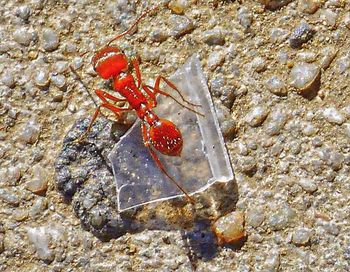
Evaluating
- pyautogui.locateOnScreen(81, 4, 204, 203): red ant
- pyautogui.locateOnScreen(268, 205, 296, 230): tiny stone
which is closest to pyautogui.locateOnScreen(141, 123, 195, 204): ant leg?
pyautogui.locateOnScreen(81, 4, 204, 203): red ant

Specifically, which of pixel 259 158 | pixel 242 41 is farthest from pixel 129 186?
pixel 242 41

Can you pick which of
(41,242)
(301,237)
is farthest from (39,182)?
(301,237)

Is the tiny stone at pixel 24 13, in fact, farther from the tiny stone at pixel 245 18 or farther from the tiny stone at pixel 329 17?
the tiny stone at pixel 329 17

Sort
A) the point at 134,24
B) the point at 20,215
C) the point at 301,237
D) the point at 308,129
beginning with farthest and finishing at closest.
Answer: the point at 134,24
the point at 20,215
the point at 308,129
the point at 301,237

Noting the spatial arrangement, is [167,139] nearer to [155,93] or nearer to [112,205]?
[155,93]

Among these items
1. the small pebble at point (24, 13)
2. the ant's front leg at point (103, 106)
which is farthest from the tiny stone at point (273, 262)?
the small pebble at point (24, 13)
